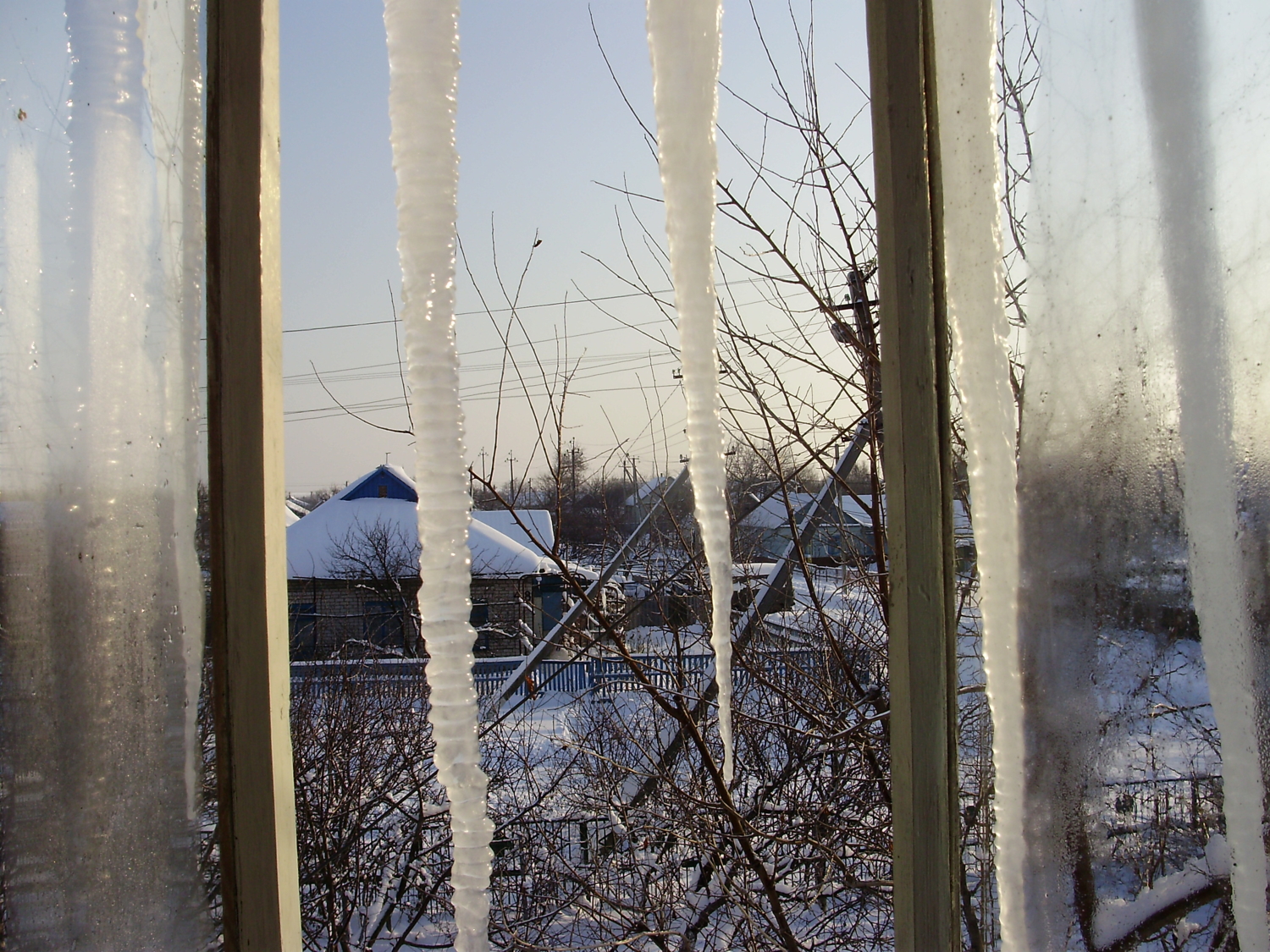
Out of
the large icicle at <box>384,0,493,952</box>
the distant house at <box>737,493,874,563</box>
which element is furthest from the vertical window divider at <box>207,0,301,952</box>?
the distant house at <box>737,493,874,563</box>

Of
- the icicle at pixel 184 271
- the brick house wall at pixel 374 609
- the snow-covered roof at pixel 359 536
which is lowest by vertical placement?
the brick house wall at pixel 374 609

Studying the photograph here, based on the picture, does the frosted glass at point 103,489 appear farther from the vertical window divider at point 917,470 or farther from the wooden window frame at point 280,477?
the vertical window divider at point 917,470

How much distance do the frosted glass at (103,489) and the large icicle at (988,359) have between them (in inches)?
37.4

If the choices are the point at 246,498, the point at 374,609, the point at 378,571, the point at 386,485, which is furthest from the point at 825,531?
the point at 386,485

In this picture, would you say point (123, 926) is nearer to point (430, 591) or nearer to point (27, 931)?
point (27, 931)

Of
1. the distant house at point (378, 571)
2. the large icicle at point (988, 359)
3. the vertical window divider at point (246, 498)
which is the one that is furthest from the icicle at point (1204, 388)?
the distant house at point (378, 571)

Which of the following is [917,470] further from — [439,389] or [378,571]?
[378,571]

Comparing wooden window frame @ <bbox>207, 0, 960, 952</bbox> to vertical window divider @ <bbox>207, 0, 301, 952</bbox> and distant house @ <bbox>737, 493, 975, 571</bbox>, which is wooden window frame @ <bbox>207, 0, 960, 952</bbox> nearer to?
vertical window divider @ <bbox>207, 0, 301, 952</bbox>

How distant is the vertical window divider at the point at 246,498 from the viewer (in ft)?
2.78

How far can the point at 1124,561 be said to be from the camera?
3.28ft

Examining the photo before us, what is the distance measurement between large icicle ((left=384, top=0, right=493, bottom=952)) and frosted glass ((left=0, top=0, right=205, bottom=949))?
0.26m

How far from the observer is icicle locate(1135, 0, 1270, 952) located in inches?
37.9

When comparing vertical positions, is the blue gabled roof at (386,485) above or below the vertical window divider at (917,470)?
above

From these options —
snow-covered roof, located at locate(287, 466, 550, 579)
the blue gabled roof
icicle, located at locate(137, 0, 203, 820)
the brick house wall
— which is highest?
the blue gabled roof
